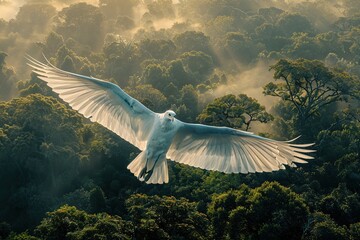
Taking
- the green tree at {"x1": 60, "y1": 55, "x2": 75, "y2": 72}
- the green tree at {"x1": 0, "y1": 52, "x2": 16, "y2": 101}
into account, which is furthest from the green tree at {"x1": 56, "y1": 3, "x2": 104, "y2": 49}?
the green tree at {"x1": 60, "y1": 55, "x2": 75, "y2": 72}

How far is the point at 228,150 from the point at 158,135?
2.16m

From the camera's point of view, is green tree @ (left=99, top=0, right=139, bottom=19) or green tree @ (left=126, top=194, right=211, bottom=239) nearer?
green tree @ (left=126, top=194, right=211, bottom=239)

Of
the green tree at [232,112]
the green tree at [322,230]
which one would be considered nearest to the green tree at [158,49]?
the green tree at [232,112]

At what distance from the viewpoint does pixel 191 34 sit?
6388cm

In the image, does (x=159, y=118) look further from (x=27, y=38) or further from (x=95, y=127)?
(x=27, y=38)

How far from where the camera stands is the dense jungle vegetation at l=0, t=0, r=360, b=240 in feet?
87.3

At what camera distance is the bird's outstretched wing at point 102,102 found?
1811 cm

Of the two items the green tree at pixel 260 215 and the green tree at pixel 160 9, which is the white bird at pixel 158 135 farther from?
the green tree at pixel 160 9

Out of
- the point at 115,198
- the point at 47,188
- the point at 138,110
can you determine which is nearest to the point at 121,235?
the point at 138,110

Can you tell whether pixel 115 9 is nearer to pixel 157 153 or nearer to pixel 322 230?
pixel 322 230

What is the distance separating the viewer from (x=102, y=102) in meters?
18.4

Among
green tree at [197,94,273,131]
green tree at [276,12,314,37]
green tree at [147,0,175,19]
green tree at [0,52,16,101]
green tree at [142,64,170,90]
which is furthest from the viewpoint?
green tree at [147,0,175,19]

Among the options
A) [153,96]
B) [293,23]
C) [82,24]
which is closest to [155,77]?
[153,96]

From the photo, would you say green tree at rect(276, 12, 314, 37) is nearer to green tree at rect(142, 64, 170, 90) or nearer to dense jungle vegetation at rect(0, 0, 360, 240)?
dense jungle vegetation at rect(0, 0, 360, 240)
